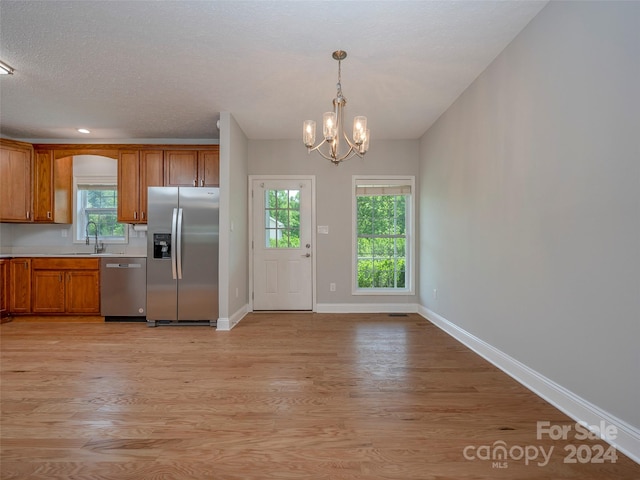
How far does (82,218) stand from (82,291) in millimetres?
1363

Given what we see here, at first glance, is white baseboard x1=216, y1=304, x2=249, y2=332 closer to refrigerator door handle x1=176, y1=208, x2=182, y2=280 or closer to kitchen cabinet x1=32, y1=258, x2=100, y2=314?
refrigerator door handle x1=176, y1=208, x2=182, y2=280

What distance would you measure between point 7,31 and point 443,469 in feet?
13.3

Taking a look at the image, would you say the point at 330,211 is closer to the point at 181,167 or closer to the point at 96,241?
the point at 181,167

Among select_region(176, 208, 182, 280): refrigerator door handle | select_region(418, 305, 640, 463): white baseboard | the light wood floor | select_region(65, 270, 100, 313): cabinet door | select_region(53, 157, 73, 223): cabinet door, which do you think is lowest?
the light wood floor

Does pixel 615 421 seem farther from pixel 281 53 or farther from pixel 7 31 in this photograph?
pixel 7 31

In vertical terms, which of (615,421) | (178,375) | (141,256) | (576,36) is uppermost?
(576,36)

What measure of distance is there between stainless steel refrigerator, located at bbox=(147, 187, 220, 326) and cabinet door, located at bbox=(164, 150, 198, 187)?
1.82 ft

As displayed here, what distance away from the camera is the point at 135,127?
4.27m

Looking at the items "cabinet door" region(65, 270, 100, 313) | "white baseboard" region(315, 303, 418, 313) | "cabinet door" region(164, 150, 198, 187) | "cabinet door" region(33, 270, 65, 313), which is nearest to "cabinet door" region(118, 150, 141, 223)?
"cabinet door" region(164, 150, 198, 187)

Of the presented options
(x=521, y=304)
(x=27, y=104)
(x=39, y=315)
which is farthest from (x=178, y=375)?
(x=27, y=104)

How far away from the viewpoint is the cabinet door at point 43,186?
4.50 meters

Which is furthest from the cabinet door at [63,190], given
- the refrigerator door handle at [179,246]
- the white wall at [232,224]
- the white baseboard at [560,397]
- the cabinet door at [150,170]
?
the white baseboard at [560,397]

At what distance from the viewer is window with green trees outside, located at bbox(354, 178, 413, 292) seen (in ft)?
15.9

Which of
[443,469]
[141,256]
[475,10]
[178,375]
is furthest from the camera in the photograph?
[141,256]
